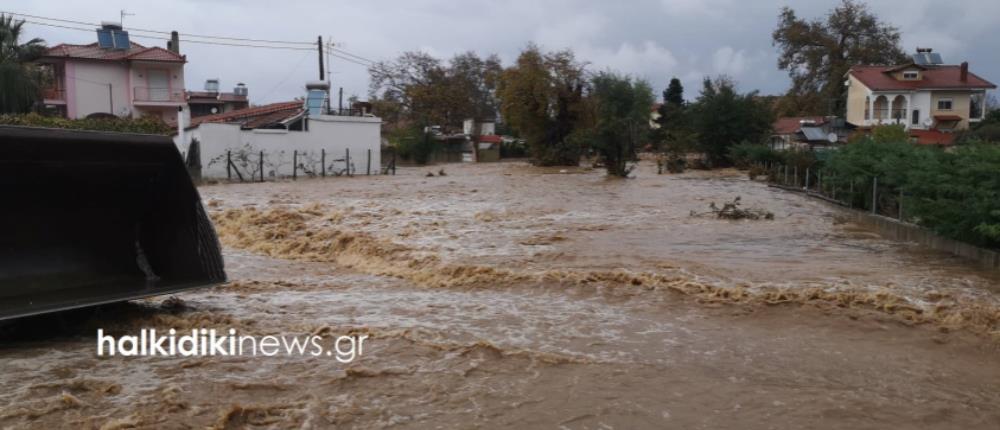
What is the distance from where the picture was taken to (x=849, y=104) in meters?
63.3

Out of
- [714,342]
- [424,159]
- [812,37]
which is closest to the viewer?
[714,342]

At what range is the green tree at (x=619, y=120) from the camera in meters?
37.7

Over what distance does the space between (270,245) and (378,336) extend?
7909mm

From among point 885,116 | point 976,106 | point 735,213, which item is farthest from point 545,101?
point 976,106

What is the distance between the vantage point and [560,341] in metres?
7.03

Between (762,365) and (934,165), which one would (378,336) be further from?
(934,165)

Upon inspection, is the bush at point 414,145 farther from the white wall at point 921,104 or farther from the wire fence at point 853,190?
the white wall at point 921,104

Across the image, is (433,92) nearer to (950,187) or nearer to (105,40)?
(105,40)

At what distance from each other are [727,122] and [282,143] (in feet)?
79.0

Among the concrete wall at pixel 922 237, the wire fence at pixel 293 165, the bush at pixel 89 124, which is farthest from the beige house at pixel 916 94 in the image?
the bush at pixel 89 124

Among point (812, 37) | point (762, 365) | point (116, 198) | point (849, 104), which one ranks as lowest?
point (762, 365)

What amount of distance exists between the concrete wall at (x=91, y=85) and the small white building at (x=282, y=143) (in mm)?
10920

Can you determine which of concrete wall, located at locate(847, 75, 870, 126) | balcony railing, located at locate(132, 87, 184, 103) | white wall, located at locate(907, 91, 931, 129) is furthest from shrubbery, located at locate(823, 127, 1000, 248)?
→ white wall, located at locate(907, 91, 931, 129)

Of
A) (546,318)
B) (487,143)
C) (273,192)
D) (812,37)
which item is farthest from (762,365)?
(812,37)
